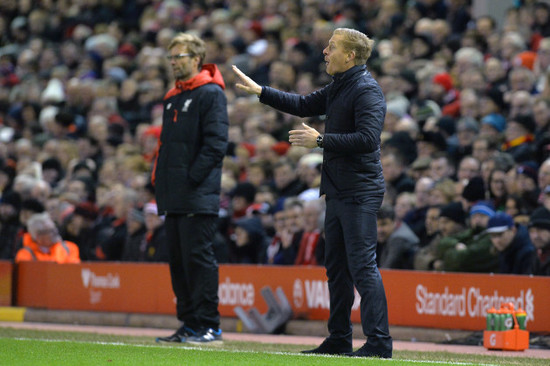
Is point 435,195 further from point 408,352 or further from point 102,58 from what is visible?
point 102,58

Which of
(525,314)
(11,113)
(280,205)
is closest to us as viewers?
(525,314)

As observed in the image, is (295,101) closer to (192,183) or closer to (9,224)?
(192,183)

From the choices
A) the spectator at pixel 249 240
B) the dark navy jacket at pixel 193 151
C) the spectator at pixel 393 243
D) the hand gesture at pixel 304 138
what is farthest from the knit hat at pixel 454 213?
the hand gesture at pixel 304 138

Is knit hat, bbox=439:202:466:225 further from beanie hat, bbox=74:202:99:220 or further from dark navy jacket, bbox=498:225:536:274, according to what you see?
beanie hat, bbox=74:202:99:220

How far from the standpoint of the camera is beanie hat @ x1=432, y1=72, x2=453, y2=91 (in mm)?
15133

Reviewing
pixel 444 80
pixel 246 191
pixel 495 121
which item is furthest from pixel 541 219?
pixel 444 80

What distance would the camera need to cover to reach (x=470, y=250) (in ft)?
34.6

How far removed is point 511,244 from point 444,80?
5.31 metres

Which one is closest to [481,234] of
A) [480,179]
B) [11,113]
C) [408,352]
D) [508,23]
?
[480,179]

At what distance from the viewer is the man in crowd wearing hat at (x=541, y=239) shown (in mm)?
10000

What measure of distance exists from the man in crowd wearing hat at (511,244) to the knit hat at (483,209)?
500 millimetres

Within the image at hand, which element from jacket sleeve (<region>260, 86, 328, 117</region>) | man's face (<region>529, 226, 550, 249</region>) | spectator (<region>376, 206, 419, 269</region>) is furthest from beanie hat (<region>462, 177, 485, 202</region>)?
jacket sleeve (<region>260, 86, 328, 117</region>)

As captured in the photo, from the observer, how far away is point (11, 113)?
2162cm

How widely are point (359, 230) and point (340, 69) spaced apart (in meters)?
1.21
